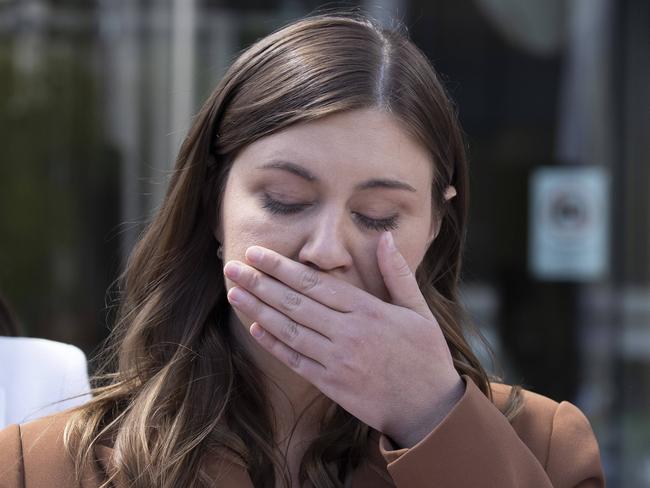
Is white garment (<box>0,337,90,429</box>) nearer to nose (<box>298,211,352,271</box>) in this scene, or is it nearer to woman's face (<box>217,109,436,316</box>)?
woman's face (<box>217,109,436,316</box>)

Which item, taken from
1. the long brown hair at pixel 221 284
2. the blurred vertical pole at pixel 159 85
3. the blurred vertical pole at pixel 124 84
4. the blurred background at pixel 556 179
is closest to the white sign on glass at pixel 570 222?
the blurred background at pixel 556 179

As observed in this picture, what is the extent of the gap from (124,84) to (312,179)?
4518 mm

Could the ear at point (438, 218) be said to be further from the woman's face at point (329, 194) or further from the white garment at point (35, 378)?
the white garment at point (35, 378)

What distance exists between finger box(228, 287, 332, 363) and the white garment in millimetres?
730

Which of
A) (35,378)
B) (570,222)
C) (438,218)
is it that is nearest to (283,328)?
(438,218)

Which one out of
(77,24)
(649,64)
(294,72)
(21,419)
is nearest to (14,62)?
(77,24)

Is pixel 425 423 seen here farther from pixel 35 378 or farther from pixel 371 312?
pixel 35 378

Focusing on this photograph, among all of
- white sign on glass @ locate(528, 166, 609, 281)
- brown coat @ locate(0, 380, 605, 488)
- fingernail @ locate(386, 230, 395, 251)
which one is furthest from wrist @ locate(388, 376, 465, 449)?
white sign on glass @ locate(528, 166, 609, 281)

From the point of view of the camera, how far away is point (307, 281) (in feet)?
6.40

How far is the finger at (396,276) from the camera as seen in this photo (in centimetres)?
199

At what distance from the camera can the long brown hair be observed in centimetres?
204

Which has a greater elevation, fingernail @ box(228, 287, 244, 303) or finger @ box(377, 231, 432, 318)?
finger @ box(377, 231, 432, 318)

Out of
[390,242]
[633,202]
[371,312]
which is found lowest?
[633,202]

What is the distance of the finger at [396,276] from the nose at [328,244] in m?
0.06
